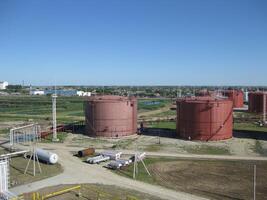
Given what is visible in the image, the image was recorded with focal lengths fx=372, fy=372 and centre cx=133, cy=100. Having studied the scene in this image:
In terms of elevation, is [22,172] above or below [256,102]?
below

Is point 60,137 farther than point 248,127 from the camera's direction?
No

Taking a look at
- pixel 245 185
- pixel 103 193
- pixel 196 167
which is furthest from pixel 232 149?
pixel 103 193

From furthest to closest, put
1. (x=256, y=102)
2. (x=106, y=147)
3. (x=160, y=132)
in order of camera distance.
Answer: (x=256, y=102)
(x=160, y=132)
(x=106, y=147)

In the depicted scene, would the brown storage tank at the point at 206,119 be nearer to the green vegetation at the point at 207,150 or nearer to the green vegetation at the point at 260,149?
the green vegetation at the point at 207,150

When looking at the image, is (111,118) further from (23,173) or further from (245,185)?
(245,185)

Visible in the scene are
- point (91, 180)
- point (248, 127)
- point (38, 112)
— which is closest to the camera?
point (91, 180)

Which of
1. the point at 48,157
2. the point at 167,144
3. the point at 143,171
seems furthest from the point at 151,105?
the point at 143,171

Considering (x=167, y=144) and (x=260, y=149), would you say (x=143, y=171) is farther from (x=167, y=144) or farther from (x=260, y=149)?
(x=260, y=149)
